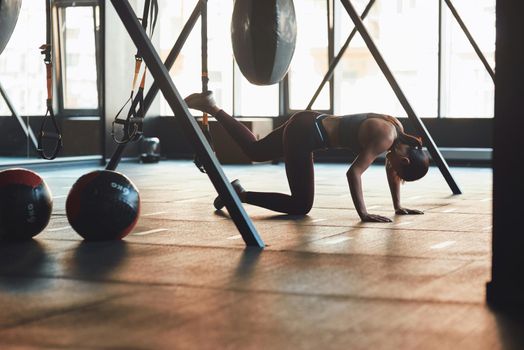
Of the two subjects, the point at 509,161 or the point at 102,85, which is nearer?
the point at 509,161

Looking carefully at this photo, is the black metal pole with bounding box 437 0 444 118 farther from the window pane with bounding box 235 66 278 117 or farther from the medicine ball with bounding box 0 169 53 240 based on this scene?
the medicine ball with bounding box 0 169 53 240

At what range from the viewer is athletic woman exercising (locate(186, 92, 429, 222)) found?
17.6 ft

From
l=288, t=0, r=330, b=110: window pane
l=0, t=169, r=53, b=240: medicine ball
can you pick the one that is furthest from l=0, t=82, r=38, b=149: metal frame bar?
l=0, t=169, r=53, b=240: medicine ball

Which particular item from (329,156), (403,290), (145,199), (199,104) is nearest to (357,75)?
(329,156)

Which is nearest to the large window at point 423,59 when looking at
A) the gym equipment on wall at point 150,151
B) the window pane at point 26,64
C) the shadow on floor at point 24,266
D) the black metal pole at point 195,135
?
the gym equipment on wall at point 150,151

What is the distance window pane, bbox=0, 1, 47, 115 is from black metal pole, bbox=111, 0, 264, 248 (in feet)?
20.2

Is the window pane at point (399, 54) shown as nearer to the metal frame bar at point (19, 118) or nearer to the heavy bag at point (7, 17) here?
the metal frame bar at point (19, 118)

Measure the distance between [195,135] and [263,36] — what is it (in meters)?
2.02

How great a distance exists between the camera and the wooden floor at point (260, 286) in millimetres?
2510

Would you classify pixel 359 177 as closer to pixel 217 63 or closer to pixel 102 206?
pixel 102 206

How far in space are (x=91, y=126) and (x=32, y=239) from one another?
7.78 meters

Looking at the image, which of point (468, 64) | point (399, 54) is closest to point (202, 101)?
point (399, 54)

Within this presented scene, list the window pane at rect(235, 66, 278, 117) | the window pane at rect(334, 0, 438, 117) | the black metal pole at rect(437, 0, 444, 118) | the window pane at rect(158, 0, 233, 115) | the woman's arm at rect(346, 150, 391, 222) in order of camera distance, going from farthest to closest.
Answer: the window pane at rect(158, 0, 233, 115) < the window pane at rect(235, 66, 278, 117) < the window pane at rect(334, 0, 438, 117) < the black metal pole at rect(437, 0, 444, 118) < the woman's arm at rect(346, 150, 391, 222)

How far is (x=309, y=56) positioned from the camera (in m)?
13.6
